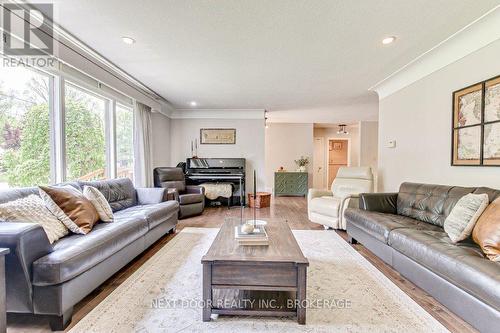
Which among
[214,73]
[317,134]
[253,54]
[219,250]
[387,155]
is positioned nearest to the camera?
[219,250]

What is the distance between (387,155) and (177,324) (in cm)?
411

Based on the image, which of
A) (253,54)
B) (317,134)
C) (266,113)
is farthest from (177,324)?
(317,134)

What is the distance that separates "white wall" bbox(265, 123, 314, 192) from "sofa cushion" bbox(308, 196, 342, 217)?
416 cm

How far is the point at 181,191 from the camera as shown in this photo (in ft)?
16.8

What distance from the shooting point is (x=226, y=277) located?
5.47ft

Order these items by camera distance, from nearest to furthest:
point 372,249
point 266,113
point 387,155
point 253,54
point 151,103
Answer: point 372,249, point 253,54, point 387,155, point 151,103, point 266,113

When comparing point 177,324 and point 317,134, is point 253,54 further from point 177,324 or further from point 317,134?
Result: point 317,134

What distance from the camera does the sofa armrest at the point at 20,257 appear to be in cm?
146

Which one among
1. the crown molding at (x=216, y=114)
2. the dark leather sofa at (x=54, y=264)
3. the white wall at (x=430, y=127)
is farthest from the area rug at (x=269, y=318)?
the crown molding at (x=216, y=114)

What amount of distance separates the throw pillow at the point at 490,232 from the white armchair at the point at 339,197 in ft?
5.72

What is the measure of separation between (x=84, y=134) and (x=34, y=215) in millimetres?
1962

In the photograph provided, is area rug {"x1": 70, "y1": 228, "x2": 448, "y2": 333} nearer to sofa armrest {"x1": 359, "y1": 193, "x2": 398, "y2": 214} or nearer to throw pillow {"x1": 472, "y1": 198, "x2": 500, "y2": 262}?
throw pillow {"x1": 472, "y1": 198, "x2": 500, "y2": 262}

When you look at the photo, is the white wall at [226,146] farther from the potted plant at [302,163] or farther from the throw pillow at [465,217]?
the throw pillow at [465,217]

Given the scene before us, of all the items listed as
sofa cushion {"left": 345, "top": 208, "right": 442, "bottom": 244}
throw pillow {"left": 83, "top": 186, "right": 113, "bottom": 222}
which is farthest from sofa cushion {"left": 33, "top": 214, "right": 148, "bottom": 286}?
sofa cushion {"left": 345, "top": 208, "right": 442, "bottom": 244}
